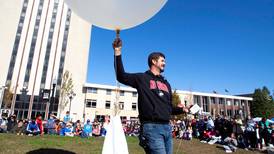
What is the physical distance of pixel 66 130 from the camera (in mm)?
13672

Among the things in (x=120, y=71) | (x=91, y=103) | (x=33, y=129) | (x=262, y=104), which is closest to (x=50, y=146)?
(x=120, y=71)

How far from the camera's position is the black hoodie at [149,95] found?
7.97ft

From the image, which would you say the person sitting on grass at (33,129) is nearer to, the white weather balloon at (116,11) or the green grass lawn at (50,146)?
the green grass lawn at (50,146)

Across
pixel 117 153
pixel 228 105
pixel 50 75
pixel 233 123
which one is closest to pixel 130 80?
pixel 117 153

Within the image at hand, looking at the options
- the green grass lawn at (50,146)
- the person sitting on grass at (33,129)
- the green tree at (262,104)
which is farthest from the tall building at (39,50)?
the green tree at (262,104)

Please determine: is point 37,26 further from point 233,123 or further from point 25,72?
point 233,123

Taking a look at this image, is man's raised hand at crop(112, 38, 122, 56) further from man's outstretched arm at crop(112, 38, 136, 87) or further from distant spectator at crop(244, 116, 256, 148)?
distant spectator at crop(244, 116, 256, 148)

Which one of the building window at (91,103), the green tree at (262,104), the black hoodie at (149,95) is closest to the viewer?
the black hoodie at (149,95)

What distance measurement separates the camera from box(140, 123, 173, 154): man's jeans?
89.1 inches

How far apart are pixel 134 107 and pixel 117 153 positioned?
42.8 metres

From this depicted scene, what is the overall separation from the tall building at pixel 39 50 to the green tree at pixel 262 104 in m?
48.0

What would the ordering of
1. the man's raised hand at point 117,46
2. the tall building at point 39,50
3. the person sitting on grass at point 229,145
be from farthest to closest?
the tall building at point 39,50
the person sitting on grass at point 229,145
the man's raised hand at point 117,46

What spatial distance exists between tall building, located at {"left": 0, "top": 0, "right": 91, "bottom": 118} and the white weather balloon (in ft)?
132

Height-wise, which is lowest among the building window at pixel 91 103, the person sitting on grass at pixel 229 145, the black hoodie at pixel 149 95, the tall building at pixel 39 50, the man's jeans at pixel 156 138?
the person sitting on grass at pixel 229 145
